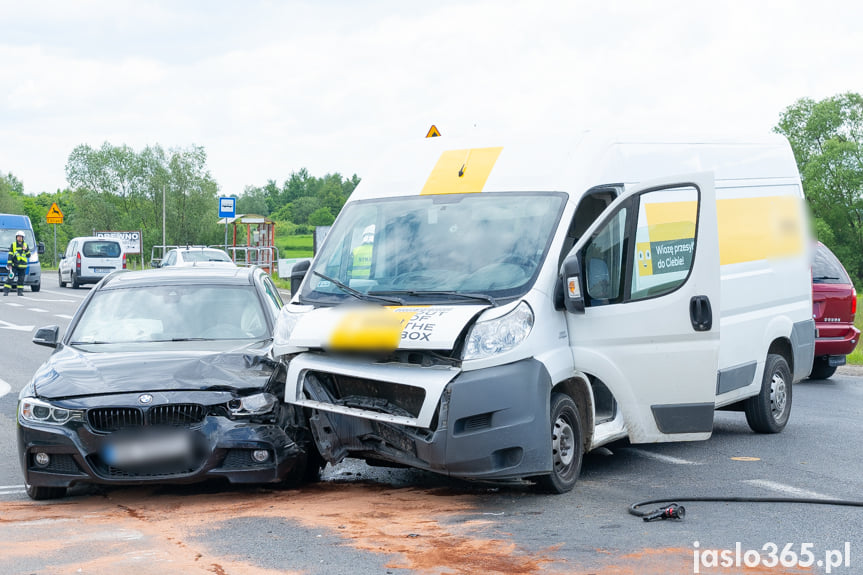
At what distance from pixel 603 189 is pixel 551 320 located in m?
1.26

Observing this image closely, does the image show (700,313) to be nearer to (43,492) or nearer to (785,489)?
(785,489)

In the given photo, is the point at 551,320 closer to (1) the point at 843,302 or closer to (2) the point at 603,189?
(2) the point at 603,189

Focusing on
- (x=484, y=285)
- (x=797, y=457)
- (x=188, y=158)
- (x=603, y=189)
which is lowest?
(x=797, y=457)

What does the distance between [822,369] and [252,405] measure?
31.4 ft

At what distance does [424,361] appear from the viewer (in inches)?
253

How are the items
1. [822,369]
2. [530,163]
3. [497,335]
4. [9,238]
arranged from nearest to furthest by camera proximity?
[497,335] < [530,163] < [822,369] < [9,238]

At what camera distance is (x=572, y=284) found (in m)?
6.76

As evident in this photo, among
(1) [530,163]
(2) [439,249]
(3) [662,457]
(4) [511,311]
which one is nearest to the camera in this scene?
(4) [511,311]

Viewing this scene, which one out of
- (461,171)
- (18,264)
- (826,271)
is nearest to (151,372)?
(461,171)

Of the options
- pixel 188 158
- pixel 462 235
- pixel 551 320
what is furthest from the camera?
pixel 188 158

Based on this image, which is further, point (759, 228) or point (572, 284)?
point (759, 228)

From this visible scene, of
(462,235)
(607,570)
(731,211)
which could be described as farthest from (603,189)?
(607,570)

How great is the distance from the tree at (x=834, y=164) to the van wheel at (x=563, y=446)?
77521 millimetres

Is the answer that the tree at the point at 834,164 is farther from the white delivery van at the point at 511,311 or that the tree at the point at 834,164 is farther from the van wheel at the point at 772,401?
the white delivery van at the point at 511,311
